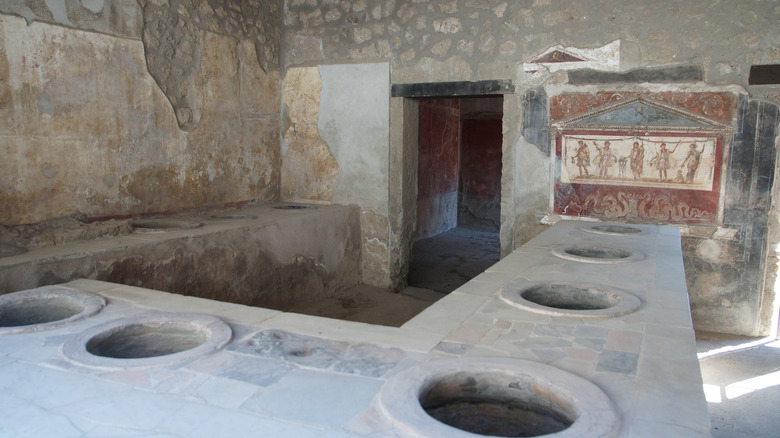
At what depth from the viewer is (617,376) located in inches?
65.4

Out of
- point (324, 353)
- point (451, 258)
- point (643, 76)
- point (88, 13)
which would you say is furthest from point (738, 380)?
point (88, 13)

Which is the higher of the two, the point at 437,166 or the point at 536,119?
the point at 536,119

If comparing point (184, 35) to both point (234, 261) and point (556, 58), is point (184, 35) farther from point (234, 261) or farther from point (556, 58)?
point (556, 58)

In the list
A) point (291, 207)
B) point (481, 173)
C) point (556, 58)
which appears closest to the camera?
point (556, 58)

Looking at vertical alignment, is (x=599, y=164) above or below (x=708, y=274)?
above

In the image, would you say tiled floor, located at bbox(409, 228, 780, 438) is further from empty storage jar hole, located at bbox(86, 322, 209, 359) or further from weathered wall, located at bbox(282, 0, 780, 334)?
empty storage jar hole, located at bbox(86, 322, 209, 359)

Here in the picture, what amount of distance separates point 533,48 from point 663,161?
141cm

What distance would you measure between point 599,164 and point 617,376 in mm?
3380

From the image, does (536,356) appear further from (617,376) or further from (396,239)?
(396,239)

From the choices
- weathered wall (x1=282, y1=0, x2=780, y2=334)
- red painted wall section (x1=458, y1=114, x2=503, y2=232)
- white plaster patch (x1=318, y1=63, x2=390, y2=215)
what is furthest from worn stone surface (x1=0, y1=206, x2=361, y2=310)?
red painted wall section (x1=458, y1=114, x2=503, y2=232)

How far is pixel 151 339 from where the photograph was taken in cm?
218

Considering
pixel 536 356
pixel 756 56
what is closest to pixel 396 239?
pixel 756 56

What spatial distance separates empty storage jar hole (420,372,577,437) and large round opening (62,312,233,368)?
0.77 metres

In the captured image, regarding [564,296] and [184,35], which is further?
[184,35]
